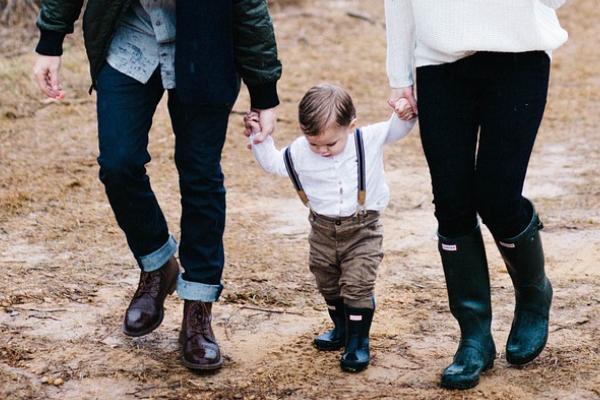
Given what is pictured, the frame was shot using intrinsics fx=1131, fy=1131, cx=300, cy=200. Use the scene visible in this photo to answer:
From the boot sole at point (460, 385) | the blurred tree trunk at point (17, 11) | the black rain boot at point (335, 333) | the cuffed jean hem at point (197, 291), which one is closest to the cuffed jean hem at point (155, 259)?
the cuffed jean hem at point (197, 291)

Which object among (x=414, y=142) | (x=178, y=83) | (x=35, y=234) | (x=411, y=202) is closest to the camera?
(x=178, y=83)

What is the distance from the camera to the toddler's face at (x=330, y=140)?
386 centimetres

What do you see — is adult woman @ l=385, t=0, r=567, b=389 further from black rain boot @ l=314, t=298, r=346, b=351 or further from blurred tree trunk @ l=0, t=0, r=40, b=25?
blurred tree trunk @ l=0, t=0, r=40, b=25

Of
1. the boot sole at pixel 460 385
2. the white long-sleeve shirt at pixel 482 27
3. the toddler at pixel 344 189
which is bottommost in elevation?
the boot sole at pixel 460 385

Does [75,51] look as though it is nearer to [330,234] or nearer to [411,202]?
[411,202]

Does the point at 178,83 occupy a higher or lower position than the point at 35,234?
higher

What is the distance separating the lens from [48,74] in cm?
391

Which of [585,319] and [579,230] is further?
[579,230]

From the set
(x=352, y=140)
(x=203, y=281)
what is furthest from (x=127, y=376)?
(x=352, y=140)

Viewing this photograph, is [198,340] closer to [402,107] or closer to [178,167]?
[178,167]

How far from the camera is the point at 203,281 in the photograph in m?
3.97

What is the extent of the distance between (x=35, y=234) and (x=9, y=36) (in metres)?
4.96

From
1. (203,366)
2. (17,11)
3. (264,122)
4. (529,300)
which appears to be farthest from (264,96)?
(17,11)

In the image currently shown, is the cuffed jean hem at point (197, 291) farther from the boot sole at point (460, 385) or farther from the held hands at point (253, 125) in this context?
the boot sole at point (460, 385)
